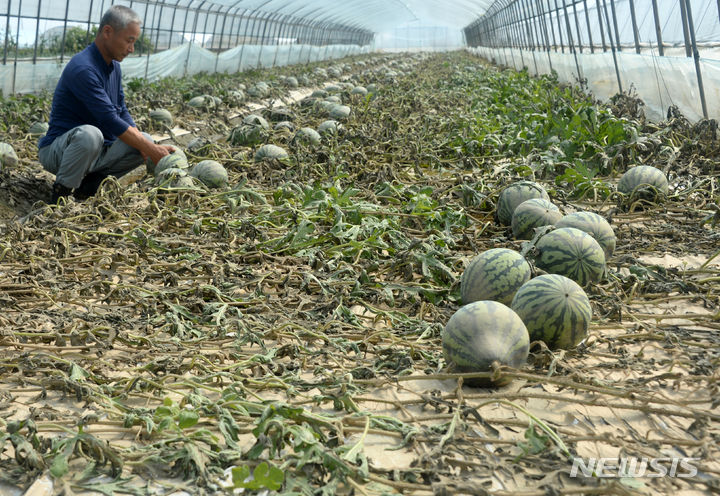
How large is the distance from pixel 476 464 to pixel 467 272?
56.5 inches

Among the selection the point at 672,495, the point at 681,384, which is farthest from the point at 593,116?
the point at 672,495

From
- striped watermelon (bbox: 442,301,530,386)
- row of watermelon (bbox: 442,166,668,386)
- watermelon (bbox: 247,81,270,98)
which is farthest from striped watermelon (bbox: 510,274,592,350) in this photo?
watermelon (bbox: 247,81,270,98)

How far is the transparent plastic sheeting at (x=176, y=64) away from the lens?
13.6 metres

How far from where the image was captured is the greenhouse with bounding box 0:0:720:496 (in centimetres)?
220

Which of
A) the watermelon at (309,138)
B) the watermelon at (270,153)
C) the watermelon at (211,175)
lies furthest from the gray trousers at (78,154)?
the watermelon at (309,138)

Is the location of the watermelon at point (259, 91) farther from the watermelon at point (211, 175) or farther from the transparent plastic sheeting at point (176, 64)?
the watermelon at point (211, 175)

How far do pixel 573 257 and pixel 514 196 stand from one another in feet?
4.25

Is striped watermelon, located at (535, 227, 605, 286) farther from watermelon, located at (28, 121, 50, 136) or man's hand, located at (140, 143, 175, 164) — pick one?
watermelon, located at (28, 121, 50, 136)

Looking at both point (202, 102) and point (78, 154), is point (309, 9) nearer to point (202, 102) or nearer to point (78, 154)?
point (202, 102)

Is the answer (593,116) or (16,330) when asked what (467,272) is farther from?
(593,116)

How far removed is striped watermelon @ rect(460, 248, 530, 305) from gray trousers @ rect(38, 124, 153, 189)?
156 inches

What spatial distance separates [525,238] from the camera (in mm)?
4387

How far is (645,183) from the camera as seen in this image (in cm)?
530

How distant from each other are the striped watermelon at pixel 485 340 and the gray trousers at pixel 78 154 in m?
4.30
